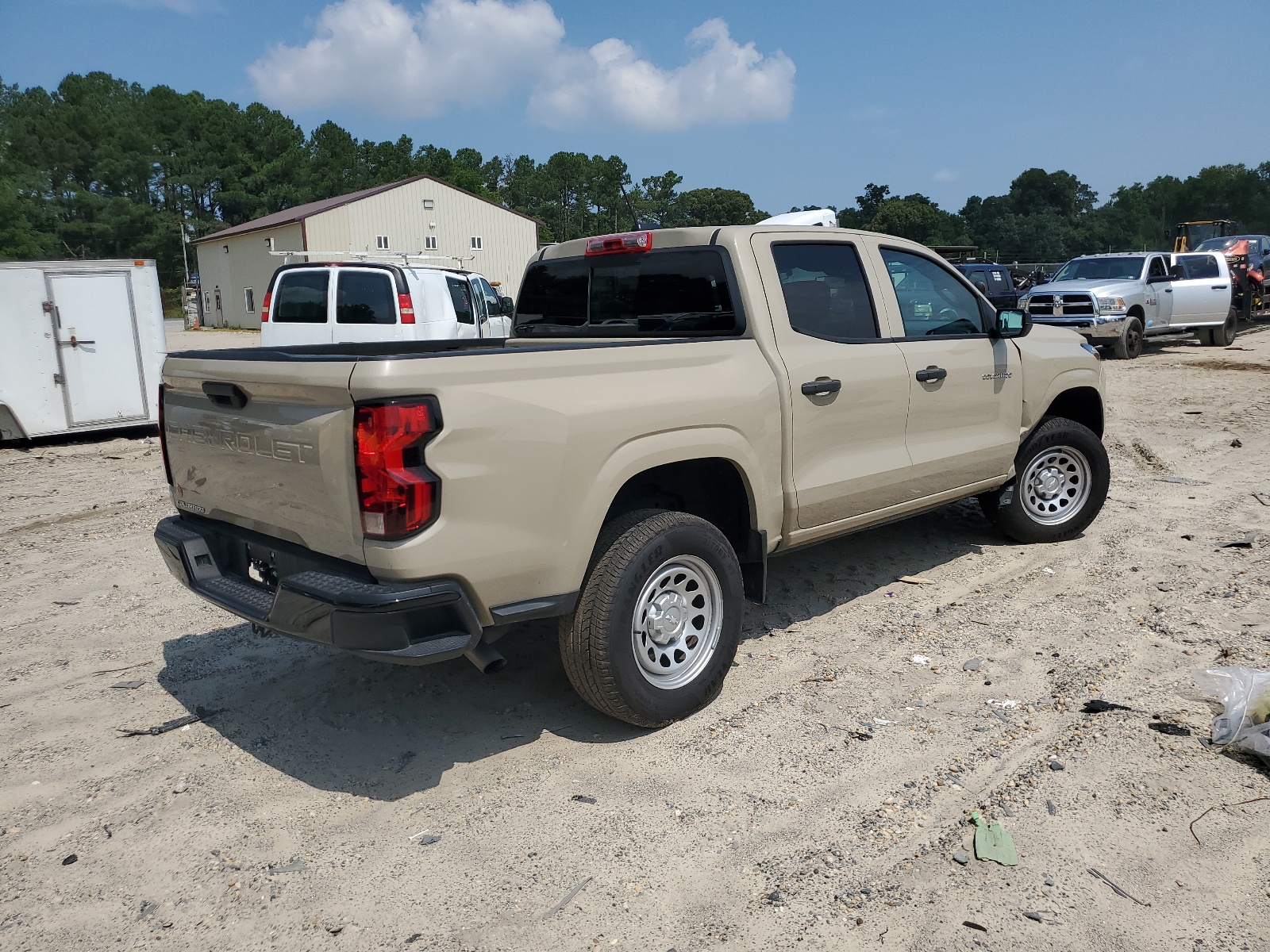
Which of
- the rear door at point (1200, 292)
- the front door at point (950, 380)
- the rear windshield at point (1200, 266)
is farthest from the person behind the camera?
the rear windshield at point (1200, 266)

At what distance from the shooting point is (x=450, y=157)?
9719cm

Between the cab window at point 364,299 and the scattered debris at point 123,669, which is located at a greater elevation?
the cab window at point 364,299

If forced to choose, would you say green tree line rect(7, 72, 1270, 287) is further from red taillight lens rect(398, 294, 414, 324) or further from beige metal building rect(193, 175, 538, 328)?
red taillight lens rect(398, 294, 414, 324)

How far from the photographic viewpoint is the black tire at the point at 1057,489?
19.3 ft

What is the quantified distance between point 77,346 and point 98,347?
0.76 feet

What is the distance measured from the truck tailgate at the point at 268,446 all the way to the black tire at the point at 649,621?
3.04 ft

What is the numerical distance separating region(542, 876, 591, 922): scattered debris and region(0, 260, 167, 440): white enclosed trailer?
1015 centimetres

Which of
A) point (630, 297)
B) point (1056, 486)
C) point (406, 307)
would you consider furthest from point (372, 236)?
point (630, 297)

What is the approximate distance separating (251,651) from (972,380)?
13.6 ft

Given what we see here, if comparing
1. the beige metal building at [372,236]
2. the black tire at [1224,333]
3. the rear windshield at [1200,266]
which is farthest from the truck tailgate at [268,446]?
the beige metal building at [372,236]

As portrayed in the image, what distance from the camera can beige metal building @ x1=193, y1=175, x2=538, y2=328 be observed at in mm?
40906

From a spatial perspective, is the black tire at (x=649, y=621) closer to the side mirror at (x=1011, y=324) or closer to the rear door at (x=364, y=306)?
the side mirror at (x=1011, y=324)

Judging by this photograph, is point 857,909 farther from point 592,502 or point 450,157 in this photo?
point 450,157

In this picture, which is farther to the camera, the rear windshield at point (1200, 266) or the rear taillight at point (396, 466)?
the rear windshield at point (1200, 266)
